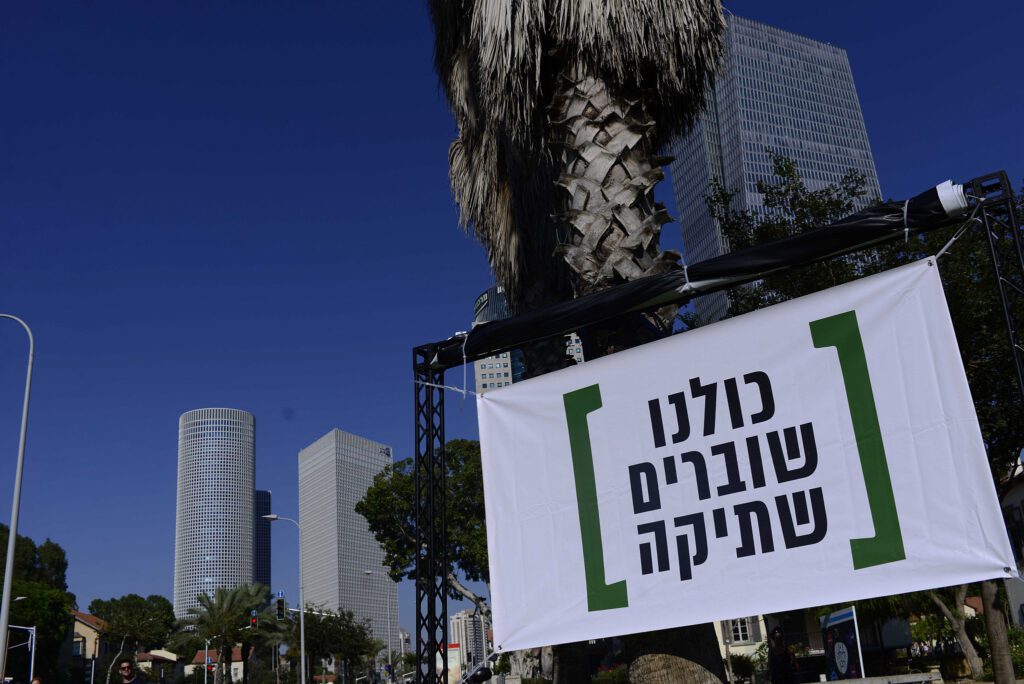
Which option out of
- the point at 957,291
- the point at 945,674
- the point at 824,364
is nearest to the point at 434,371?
the point at 824,364

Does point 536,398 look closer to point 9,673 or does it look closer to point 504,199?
point 504,199

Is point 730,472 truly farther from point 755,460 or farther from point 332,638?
point 332,638

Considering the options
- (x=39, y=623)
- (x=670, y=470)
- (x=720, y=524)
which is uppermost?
(x=39, y=623)

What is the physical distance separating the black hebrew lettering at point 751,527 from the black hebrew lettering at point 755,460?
0.47 ft

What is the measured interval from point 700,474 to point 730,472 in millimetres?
211

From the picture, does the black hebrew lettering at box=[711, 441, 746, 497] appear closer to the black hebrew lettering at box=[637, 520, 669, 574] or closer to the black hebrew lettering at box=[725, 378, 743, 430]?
the black hebrew lettering at box=[725, 378, 743, 430]

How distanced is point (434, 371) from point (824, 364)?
11.9 feet

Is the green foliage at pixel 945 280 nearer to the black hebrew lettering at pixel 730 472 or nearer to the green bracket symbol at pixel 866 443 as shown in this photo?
the green bracket symbol at pixel 866 443

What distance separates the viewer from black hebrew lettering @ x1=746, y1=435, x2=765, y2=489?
555 centimetres

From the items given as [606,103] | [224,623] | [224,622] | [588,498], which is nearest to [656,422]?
[588,498]

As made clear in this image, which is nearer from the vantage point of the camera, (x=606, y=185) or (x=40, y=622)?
(x=606, y=185)

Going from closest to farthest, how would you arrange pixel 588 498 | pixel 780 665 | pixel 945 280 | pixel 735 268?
pixel 735 268 → pixel 588 498 → pixel 780 665 → pixel 945 280

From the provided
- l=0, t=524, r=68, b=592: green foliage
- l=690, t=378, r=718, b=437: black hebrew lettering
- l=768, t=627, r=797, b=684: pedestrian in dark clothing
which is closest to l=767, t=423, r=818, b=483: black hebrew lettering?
l=690, t=378, r=718, b=437: black hebrew lettering

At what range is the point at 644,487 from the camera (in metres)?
6.00
